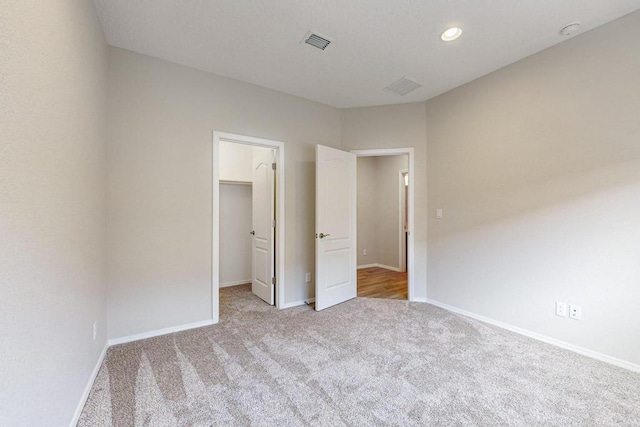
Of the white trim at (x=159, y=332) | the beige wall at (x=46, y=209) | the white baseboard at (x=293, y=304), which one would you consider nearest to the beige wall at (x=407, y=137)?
the white baseboard at (x=293, y=304)

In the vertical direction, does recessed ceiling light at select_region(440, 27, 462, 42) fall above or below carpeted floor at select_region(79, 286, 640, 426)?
above

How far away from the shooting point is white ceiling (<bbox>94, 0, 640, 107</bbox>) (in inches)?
80.8

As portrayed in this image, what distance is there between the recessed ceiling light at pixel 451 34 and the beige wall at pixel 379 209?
139 inches

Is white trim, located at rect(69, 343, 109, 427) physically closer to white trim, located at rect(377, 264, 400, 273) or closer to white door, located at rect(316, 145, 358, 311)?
white door, located at rect(316, 145, 358, 311)

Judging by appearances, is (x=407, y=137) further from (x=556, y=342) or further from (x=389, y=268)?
(x=389, y=268)

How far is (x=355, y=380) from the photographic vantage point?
6.31ft

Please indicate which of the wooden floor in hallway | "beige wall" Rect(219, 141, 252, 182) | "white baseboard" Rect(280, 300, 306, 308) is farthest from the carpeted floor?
"beige wall" Rect(219, 141, 252, 182)

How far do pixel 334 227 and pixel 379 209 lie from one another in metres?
2.94

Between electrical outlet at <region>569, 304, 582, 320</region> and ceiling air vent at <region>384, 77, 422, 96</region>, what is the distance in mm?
2675

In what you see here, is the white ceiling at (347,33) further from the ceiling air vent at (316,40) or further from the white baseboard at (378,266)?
the white baseboard at (378,266)

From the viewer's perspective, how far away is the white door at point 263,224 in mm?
3537

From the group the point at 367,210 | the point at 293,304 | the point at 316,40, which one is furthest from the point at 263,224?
the point at 367,210

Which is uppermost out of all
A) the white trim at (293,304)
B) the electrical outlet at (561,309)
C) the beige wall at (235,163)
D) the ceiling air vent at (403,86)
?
the ceiling air vent at (403,86)

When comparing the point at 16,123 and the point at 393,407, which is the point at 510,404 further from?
the point at 16,123
